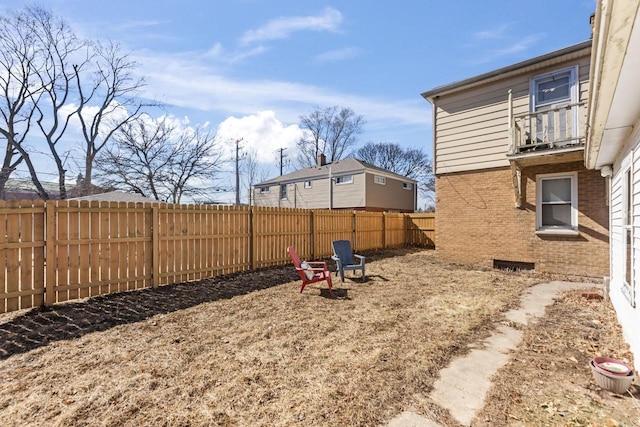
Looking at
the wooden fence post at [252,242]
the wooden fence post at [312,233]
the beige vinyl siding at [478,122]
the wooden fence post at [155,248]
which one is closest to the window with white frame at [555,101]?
the beige vinyl siding at [478,122]

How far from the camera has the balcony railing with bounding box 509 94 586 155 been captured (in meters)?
7.41

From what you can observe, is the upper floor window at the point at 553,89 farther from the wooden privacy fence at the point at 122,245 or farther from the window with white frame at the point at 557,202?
the wooden privacy fence at the point at 122,245

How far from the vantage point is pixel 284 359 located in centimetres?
330

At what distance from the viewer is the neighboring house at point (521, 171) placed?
25.2 feet

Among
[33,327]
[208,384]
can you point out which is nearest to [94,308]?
[33,327]

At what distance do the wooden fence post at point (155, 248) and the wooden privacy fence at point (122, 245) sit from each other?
0.06 feet

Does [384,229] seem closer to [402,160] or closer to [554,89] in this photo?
[554,89]

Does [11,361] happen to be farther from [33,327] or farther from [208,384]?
[208,384]

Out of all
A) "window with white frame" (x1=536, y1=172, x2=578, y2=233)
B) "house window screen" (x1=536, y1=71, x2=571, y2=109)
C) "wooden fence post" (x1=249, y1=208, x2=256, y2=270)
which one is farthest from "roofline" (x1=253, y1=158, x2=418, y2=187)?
"wooden fence post" (x1=249, y1=208, x2=256, y2=270)

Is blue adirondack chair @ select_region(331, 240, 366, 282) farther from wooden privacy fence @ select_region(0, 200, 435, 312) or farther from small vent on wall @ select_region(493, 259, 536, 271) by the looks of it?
small vent on wall @ select_region(493, 259, 536, 271)

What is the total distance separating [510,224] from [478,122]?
3228mm

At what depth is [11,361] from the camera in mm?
3227

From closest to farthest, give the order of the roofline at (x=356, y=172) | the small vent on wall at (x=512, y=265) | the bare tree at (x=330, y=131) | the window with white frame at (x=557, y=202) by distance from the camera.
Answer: the window with white frame at (x=557, y=202)
the small vent on wall at (x=512, y=265)
the roofline at (x=356, y=172)
the bare tree at (x=330, y=131)

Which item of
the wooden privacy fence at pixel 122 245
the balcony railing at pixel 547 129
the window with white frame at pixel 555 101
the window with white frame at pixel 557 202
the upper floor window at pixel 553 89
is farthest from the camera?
the upper floor window at pixel 553 89
